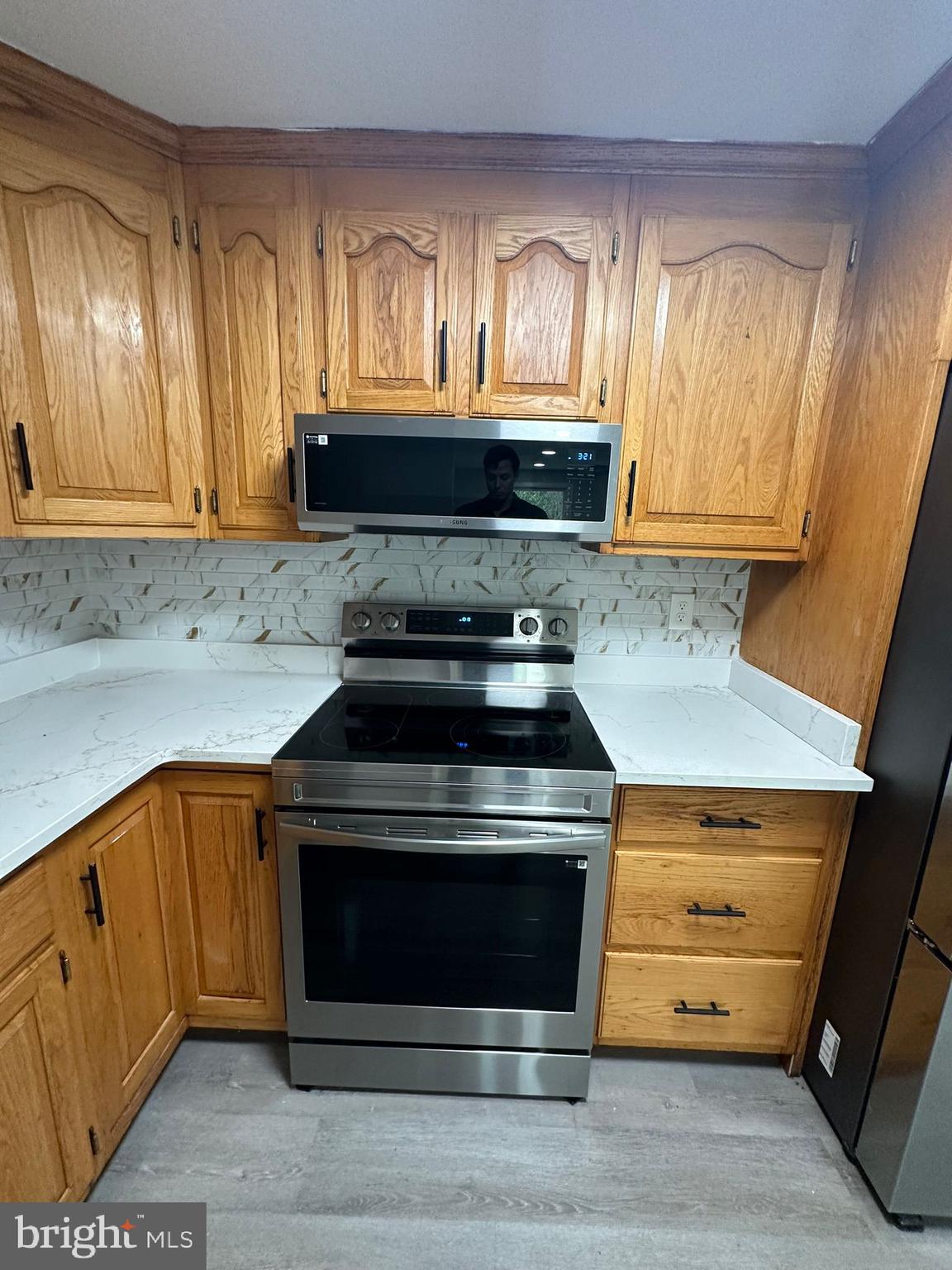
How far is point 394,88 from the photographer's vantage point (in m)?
1.16

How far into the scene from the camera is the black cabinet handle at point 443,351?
1385 millimetres

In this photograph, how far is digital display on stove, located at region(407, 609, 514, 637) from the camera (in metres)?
1.79

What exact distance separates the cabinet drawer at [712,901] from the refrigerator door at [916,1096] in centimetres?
26

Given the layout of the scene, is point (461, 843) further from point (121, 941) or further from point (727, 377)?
point (727, 377)

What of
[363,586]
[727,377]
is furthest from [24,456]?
[727,377]

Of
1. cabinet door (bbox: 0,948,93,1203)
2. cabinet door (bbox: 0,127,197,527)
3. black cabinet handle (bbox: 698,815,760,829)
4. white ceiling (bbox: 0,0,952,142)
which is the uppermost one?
white ceiling (bbox: 0,0,952,142)

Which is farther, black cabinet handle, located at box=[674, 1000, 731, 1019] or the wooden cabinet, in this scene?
black cabinet handle, located at box=[674, 1000, 731, 1019]

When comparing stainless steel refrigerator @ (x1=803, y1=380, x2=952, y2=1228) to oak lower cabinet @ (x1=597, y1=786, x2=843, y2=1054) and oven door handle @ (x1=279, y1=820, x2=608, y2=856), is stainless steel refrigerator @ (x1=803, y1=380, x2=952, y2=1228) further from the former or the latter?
oven door handle @ (x1=279, y1=820, x2=608, y2=856)

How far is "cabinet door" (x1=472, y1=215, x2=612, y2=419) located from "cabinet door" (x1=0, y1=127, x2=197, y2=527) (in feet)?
2.59

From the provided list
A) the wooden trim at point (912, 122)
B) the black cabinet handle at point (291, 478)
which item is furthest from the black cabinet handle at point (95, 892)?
the wooden trim at point (912, 122)

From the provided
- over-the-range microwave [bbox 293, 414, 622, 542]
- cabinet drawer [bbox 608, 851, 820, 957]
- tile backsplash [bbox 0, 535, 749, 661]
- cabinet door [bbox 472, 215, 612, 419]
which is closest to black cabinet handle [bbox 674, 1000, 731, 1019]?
cabinet drawer [bbox 608, 851, 820, 957]

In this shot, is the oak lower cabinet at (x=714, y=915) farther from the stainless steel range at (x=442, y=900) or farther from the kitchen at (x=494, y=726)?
the stainless steel range at (x=442, y=900)

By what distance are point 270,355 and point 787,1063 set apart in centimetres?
242

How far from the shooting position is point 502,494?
4.45ft
